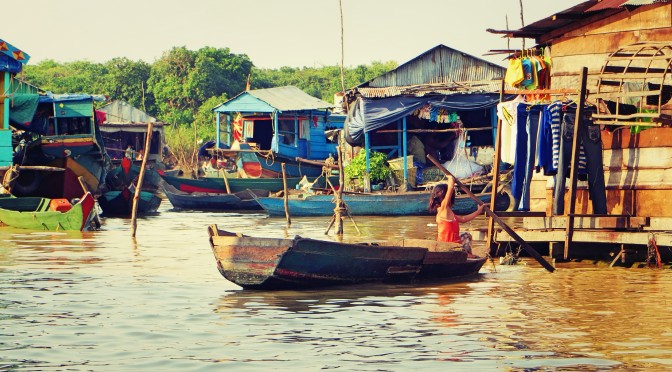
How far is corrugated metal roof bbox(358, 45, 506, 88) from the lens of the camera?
27.1 m

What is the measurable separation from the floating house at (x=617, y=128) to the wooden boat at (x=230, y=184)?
14456mm

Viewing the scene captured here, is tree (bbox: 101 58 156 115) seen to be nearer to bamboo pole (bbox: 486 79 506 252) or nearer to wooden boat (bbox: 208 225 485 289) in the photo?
bamboo pole (bbox: 486 79 506 252)

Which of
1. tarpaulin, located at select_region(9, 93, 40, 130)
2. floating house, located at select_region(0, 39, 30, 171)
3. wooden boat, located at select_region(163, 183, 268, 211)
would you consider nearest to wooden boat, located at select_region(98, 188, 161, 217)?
wooden boat, located at select_region(163, 183, 268, 211)

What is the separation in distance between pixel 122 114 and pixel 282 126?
32.7 ft

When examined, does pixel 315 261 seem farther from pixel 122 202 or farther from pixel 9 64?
pixel 122 202

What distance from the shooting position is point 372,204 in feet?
79.2

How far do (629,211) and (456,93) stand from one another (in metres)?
11.0

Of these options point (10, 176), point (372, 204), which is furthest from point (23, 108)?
point (372, 204)

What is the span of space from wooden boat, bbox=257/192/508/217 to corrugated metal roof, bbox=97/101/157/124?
15881 millimetres

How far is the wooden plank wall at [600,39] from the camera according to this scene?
14000 mm

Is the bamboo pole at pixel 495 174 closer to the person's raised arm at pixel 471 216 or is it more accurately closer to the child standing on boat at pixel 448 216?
the child standing on boat at pixel 448 216

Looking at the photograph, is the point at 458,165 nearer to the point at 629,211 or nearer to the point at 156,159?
the point at 629,211

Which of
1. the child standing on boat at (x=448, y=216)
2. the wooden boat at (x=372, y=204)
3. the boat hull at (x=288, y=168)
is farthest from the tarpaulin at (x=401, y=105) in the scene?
the child standing on boat at (x=448, y=216)

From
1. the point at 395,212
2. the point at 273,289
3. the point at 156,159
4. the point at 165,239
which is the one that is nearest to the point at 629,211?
the point at 273,289
